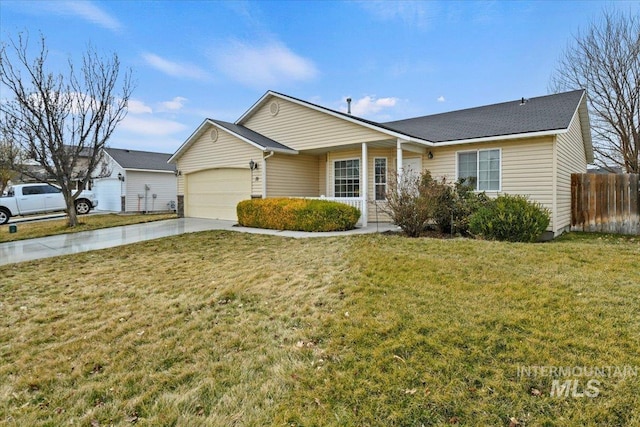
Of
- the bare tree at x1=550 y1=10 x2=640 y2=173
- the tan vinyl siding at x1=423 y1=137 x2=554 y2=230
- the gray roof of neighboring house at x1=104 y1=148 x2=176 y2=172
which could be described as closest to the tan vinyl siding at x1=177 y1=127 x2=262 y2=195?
the gray roof of neighboring house at x1=104 y1=148 x2=176 y2=172

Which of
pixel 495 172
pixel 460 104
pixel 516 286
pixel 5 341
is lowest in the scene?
pixel 5 341

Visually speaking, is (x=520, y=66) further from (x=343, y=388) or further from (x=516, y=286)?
(x=343, y=388)

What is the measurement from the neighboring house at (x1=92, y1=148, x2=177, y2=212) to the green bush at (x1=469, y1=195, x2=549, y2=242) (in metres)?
19.8

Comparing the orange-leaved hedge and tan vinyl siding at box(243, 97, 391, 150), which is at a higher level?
tan vinyl siding at box(243, 97, 391, 150)

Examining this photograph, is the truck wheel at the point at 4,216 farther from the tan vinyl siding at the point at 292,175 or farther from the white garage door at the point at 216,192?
the tan vinyl siding at the point at 292,175

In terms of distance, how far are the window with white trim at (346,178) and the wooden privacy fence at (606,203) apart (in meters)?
7.15

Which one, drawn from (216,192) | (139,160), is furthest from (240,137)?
(139,160)

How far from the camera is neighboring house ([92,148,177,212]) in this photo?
68.4 ft

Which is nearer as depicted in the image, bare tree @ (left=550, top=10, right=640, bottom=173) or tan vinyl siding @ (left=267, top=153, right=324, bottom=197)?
tan vinyl siding @ (left=267, top=153, right=324, bottom=197)

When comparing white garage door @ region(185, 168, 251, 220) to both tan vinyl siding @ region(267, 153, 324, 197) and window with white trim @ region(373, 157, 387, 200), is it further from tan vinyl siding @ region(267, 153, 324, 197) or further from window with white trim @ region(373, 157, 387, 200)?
window with white trim @ region(373, 157, 387, 200)

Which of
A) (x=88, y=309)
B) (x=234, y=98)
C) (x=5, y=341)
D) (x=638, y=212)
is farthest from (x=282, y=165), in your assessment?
(x=638, y=212)

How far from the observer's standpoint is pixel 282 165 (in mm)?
12961

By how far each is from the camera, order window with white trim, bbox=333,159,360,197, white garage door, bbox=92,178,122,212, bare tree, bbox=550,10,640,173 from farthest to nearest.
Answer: white garage door, bbox=92,178,122,212 < bare tree, bbox=550,10,640,173 < window with white trim, bbox=333,159,360,197

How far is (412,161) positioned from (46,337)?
35.3ft
